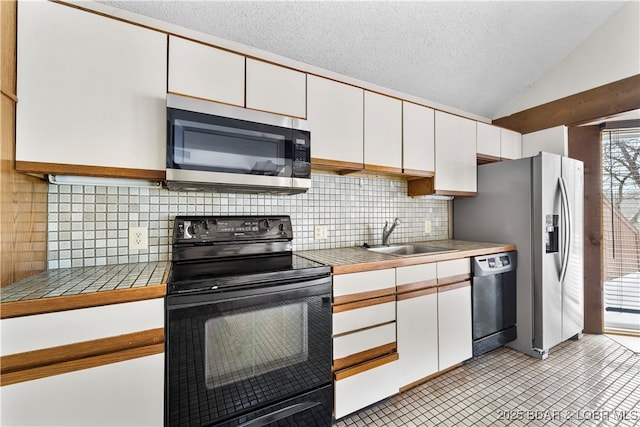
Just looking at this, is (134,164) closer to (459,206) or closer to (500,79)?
(459,206)

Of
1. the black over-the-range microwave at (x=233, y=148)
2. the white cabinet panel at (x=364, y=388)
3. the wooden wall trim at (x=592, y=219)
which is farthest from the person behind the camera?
the wooden wall trim at (x=592, y=219)

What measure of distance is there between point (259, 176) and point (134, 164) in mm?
572

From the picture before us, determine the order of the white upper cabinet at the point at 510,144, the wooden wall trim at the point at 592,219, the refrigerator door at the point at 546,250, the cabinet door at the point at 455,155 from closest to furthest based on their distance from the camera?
the refrigerator door at the point at 546,250, the cabinet door at the point at 455,155, the wooden wall trim at the point at 592,219, the white upper cabinet at the point at 510,144

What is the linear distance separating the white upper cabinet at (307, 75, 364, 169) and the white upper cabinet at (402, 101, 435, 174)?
1.37ft

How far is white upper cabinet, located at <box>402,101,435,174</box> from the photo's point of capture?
81.3 inches

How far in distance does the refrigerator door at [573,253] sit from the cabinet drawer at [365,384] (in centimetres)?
177

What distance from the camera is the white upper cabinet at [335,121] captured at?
1.69m

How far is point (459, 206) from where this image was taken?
2.78 m

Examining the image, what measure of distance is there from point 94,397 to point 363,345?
1.20m

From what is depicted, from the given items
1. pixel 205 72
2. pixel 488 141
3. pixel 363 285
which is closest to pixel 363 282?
pixel 363 285

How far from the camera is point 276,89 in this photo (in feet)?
5.13

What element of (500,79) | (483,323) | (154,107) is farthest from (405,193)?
(154,107)

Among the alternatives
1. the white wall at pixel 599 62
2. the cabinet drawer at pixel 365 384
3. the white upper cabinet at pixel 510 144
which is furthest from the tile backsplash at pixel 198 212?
the white wall at pixel 599 62

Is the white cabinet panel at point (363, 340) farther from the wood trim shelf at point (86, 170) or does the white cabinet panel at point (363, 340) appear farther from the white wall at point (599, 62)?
the white wall at point (599, 62)
